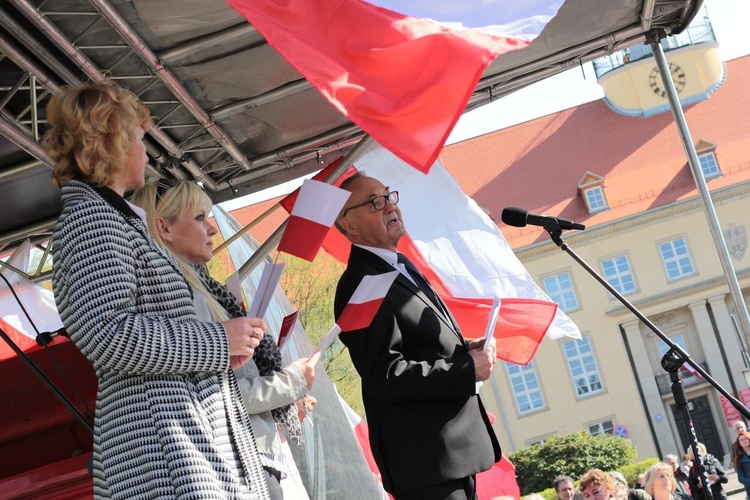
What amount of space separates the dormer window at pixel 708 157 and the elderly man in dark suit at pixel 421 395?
139 ft

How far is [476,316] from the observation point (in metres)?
6.30

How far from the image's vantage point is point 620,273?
4288 centimetres

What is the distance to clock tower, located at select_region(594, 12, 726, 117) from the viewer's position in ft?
150

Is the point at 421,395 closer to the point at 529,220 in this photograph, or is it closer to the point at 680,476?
the point at 529,220

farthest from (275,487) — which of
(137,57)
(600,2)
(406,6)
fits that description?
(600,2)

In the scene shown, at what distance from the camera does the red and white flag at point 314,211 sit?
10.1 ft

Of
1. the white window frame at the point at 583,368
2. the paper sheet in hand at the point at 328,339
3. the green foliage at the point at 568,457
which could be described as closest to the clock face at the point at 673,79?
the white window frame at the point at 583,368

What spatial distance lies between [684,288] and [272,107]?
3859 centimetres

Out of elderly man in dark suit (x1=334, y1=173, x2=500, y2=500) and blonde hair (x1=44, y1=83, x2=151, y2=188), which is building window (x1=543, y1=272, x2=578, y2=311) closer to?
elderly man in dark suit (x1=334, y1=173, x2=500, y2=500)

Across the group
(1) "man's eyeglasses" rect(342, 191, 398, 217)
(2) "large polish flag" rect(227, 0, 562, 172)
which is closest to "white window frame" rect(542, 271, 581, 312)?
(1) "man's eyeglasses" rect(342, 191, 398, 217)

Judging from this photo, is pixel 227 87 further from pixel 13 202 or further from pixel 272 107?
pixel 13 202

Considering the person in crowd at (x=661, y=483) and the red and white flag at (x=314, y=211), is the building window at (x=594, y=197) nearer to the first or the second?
the person in crowd at (x=661, y=483)

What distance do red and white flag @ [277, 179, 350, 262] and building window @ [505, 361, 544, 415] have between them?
1549 inches

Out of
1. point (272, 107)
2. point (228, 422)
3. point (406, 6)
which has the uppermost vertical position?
point (272, 107)
